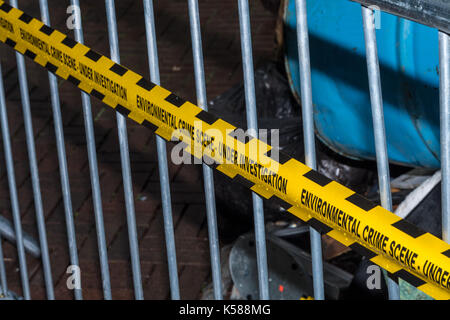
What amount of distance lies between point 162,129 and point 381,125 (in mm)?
570

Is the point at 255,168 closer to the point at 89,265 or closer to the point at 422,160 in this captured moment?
the point at 422,160

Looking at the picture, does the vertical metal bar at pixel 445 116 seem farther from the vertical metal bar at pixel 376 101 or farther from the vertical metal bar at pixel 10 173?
the vertical metal bar at pixel 10 173

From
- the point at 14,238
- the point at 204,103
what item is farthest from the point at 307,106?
the point at 14,238

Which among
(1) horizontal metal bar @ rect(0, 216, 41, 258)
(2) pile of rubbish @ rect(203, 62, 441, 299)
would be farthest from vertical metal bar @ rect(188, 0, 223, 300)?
(1) horizontal metal bar @ rect(0, 216, 41, 258)

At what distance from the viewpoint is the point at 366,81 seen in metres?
2.46

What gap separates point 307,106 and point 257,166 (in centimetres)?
17

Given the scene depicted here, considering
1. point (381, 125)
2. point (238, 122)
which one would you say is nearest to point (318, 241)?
point (381, 125)

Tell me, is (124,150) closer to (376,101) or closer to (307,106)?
(307,106)

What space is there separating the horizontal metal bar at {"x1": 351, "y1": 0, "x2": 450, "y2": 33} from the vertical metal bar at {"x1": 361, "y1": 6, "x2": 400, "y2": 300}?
0.13 ft

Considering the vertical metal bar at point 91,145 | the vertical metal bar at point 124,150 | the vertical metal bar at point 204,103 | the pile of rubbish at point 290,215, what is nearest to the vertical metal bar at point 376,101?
the vertical metal bar at point 204,103

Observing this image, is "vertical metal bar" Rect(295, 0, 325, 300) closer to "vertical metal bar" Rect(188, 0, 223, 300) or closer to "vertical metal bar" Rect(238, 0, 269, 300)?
"vertical metal bar" Rect(238, 0, 269, 300)

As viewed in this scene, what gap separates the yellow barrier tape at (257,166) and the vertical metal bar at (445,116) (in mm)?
56

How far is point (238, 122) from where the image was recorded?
9.78 ft

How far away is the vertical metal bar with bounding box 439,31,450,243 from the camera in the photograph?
1233mm
